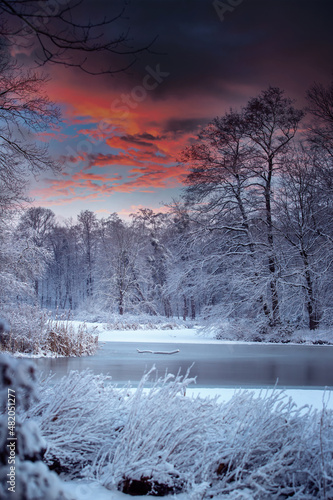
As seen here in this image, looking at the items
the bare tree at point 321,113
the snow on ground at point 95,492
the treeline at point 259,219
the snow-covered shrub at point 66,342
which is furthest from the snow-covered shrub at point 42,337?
the bare tree at point 321,113

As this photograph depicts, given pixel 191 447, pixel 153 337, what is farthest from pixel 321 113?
pixel 191 447

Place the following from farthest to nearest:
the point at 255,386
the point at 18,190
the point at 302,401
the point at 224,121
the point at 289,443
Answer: the point at 224,121, the point at 18,190, the point at 255,386, the point at 302,401, the point at 289,443

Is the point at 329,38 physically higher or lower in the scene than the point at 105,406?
higher

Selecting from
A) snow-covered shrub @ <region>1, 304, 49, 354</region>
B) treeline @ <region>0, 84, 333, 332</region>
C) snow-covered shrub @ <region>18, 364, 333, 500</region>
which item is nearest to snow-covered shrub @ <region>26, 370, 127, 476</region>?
snow-covered shrub @ <region>18, 364, 333, 500</region>

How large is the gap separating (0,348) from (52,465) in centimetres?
882

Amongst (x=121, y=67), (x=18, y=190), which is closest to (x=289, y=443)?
(x=121, y=67)

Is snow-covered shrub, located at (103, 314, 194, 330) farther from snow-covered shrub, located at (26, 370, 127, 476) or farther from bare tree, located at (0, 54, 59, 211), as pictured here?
snow-covered shrub, located at (26, 370, 127, 476)

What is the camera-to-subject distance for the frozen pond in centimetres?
914

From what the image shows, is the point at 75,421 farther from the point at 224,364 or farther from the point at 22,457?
the point at 224,364

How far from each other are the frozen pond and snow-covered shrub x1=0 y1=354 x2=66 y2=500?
18.1 ft

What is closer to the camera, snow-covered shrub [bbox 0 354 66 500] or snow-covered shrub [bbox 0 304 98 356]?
snow-covered shrub [bbox 0 354 66 500]

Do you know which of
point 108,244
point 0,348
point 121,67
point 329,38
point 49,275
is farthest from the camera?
point 49,275

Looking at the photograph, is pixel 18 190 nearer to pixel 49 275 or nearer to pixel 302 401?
pixel 302 401

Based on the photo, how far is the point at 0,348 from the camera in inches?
461
